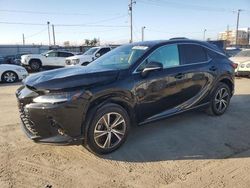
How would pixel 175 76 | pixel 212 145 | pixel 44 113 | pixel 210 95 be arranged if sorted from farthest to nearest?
pixel 210 95 < pixel 175 76 < pixel 212 145 < pixel 44 113

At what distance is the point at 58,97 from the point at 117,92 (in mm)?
906

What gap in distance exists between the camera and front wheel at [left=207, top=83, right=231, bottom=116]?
6.11m

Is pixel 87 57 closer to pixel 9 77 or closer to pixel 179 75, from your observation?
pixel 9 77

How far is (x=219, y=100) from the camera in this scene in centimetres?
624

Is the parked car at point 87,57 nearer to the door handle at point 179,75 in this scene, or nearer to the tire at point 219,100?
the tire at point 219,100

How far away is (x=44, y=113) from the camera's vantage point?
382 centimetres

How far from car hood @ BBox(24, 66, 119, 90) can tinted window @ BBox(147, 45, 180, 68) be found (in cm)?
86

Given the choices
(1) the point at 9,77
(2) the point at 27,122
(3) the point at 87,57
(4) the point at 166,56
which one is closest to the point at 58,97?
(2) the point at 27,122

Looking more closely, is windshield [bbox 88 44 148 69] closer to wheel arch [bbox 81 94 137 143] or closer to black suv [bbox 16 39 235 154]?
black suv [bbox 16 39 235 154]

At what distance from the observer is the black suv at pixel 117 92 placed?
3898mm

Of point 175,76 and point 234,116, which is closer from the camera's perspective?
point 175,76

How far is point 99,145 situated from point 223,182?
1.77 m

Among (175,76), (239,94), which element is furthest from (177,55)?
(239,94)

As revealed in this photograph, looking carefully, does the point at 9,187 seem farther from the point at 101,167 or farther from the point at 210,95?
the point at 210,95
